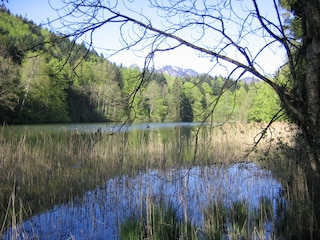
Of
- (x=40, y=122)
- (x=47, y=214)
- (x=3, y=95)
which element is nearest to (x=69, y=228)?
(x=47, y=214)

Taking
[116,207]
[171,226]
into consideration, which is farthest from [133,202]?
[171,226]

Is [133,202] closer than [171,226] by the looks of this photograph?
No

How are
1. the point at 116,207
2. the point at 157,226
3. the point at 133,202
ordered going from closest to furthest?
the point at 157,226
the point at 116,207
the point at 133,202

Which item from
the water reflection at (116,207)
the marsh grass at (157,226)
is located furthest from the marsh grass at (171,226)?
the water reflection at (116,207)

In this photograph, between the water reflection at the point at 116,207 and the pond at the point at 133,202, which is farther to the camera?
the water reflection at the point at 116,207

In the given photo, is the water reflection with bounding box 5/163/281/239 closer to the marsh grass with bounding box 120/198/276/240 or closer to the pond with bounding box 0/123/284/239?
the pond with bounding box 0/123/284/239

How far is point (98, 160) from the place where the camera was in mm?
8453

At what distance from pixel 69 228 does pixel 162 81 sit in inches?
119

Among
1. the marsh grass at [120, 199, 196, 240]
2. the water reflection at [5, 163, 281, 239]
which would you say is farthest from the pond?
the marsh grass at [120, 199, 196, 240]

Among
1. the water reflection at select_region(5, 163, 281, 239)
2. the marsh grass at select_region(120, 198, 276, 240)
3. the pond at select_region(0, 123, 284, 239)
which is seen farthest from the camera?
the water reflection at select_region(5, 163, 281, 239)

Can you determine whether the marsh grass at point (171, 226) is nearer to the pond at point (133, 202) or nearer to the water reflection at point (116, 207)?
the pond at point (133, 202)

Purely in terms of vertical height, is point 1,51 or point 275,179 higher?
point 1,51

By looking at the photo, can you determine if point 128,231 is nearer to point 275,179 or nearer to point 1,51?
point 275,179

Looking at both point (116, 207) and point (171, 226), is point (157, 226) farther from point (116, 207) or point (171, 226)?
point (116, 207)
